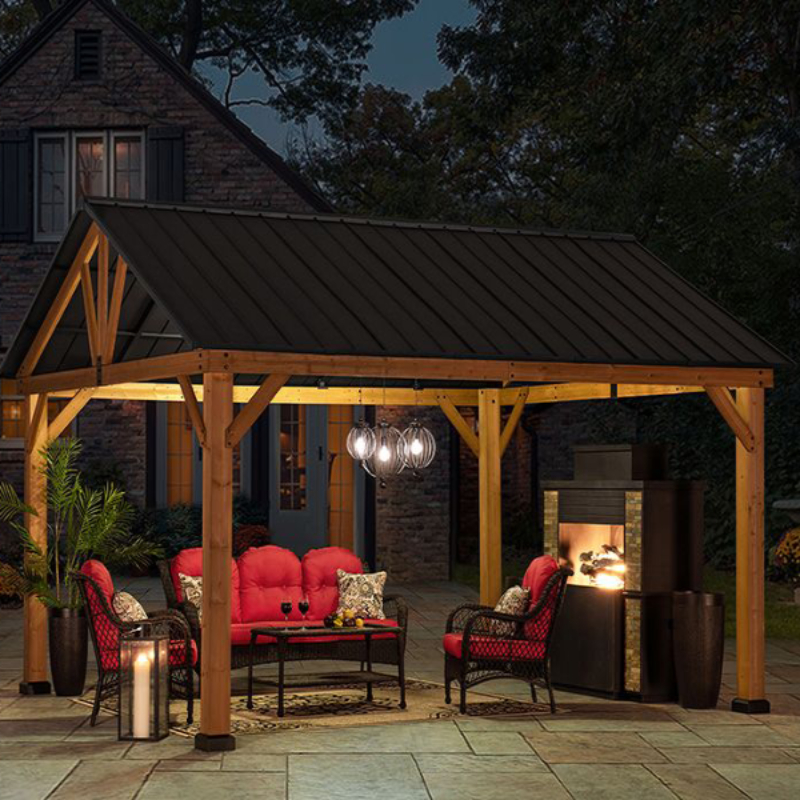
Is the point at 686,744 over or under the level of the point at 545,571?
under

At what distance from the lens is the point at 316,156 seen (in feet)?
102

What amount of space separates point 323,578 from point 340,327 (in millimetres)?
2718

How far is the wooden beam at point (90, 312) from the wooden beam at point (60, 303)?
82 millimetres

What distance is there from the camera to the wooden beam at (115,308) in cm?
1030

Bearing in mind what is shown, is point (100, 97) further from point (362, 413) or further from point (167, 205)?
point (167, 205)

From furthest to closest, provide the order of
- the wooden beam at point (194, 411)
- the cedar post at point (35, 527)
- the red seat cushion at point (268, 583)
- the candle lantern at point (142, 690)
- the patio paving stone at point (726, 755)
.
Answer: the red seat cushion at point (268, 583) → the cedar post at point (35, 527) → the candle lantern at point (142, 690) → the wooden beam at point (194, 411) → the patio paving stone at point (726, 755)

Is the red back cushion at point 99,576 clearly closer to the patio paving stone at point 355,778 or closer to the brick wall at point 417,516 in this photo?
the patio paving stone at point 355,778

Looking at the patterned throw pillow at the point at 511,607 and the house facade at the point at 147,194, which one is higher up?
the house facade at the point at 147,194

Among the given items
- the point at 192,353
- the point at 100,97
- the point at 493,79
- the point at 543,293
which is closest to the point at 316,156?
the point at 493,79

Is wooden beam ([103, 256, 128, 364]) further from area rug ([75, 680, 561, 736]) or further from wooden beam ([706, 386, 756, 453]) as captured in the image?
wooden beam ([706, 386, 756, 453])

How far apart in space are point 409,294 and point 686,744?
339cm

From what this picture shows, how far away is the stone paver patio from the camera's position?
321 inches

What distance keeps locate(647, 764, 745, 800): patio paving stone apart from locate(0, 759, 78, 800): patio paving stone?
3.17 metres

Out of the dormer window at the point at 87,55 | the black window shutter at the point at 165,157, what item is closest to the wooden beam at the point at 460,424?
the black window shutter at the point at 165,157
